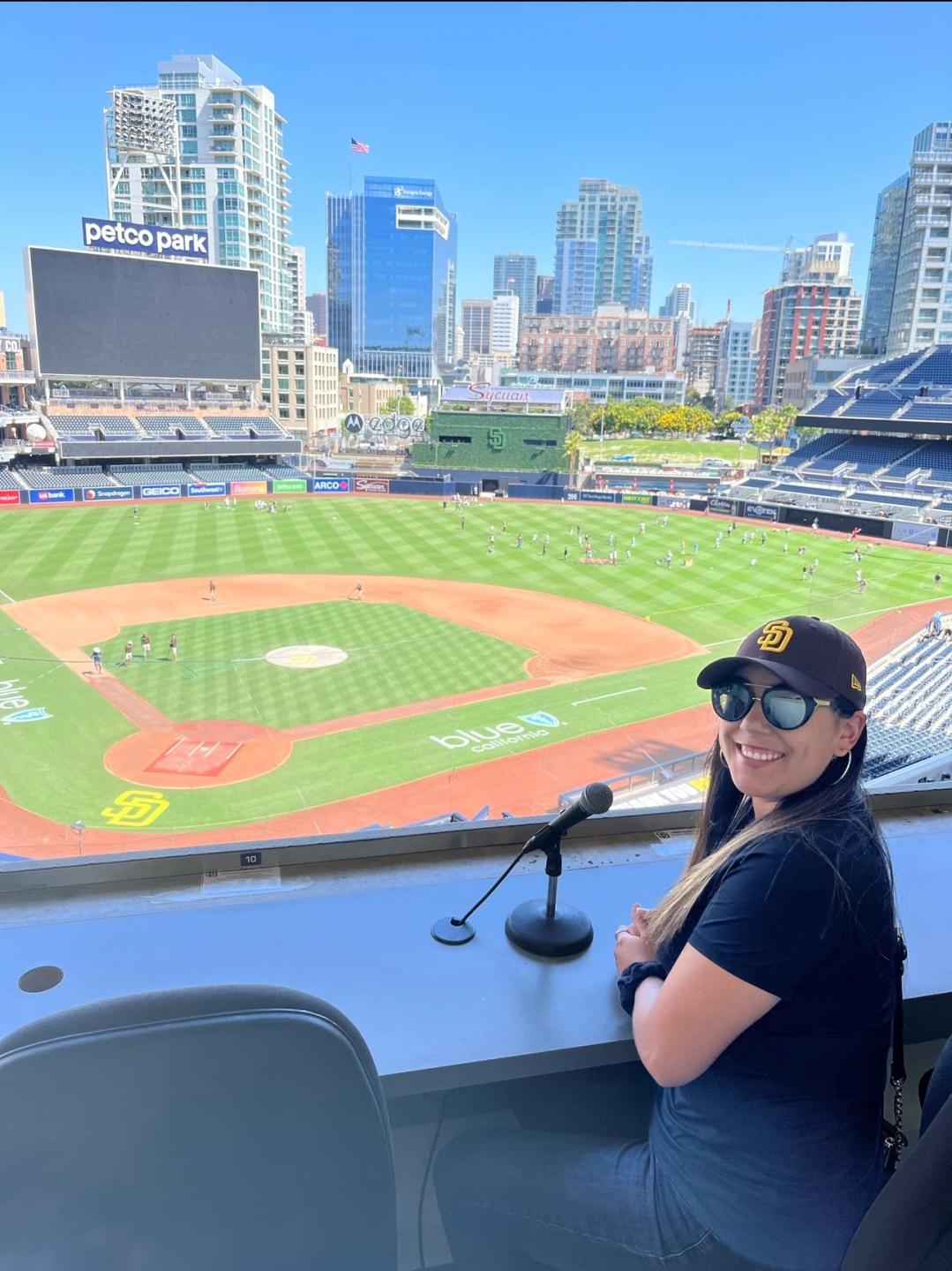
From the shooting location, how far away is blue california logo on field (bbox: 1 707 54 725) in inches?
304

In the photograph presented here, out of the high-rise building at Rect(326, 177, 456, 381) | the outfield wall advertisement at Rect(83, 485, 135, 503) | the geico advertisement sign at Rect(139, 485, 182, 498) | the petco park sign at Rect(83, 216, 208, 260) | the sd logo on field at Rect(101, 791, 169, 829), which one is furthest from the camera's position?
the high-rise building at Rect(326, 177, 456, 381)

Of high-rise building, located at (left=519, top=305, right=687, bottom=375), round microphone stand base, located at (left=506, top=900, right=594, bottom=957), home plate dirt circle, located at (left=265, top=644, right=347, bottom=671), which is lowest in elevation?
home plate dirt circle, located at (left=265, top=644, right=347, bottom=671)

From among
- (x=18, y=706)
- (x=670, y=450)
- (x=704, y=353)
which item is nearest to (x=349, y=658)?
(x=18, y=706)

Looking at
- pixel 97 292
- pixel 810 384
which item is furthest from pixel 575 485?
pixel 97 292

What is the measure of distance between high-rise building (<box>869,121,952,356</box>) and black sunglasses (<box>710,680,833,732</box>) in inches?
404

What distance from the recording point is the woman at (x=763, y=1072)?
102cm

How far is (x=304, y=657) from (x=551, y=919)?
998 centimetres

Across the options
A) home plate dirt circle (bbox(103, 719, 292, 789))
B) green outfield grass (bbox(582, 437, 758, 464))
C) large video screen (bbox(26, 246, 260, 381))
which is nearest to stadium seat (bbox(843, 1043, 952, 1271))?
home plate dirt circle (bbox(103, 719, 292, 789))

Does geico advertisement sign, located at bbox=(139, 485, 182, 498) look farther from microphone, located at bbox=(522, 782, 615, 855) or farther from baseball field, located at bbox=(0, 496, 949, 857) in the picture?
microphone, located at bbox=(522, 782, 615, 855)

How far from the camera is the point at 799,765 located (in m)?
1.18

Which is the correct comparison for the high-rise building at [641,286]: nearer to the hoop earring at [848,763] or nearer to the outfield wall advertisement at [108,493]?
the outfield wall advertisement at [108,493]

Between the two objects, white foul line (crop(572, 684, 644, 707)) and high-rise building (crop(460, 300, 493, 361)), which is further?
high-rise building (crop(460, 300, 493, 361))

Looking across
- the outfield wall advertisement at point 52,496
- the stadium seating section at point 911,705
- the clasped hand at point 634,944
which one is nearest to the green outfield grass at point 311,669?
the stadium seating section at point 911,705

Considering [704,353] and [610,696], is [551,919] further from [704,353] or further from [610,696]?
Answer: [704,353]
